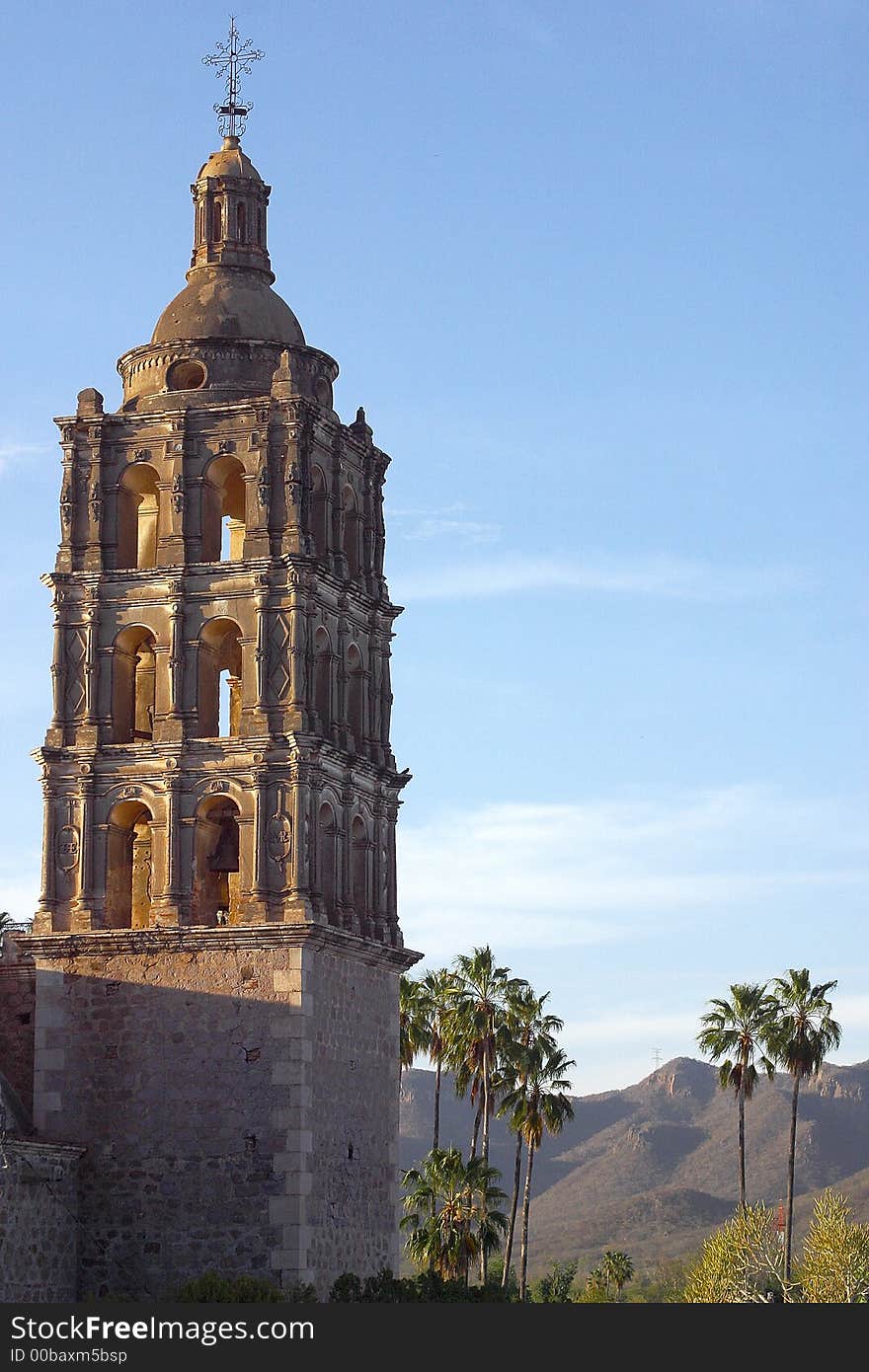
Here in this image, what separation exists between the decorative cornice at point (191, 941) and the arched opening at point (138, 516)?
7866mm

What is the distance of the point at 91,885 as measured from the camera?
49844mm

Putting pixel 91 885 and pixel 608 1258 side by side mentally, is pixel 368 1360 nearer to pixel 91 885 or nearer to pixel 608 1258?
Result: pixel 91 885

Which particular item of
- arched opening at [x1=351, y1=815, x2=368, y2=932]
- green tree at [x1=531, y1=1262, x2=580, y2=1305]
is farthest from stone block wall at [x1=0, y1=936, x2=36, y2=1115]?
green tree at [x1=531, y1=1262, x2=580, y2=1305]

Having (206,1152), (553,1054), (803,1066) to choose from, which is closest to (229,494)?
(206,1152)

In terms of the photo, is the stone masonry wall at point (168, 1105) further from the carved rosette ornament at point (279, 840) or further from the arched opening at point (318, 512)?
the arched opening at point (318, 512)

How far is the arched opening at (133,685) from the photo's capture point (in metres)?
51.1

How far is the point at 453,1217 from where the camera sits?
62312 millimetres

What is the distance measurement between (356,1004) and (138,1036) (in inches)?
175

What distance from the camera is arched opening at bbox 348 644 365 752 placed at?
173 feet

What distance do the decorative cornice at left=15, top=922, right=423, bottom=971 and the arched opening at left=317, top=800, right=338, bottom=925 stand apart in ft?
2.59

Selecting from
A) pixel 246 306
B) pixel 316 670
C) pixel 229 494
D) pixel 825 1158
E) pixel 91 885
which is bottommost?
pixel 825 1158

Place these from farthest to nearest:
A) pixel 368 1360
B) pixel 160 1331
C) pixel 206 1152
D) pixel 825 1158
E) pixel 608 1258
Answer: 1. pixel 825 1158
2. pixel 608 1258
3. pixel 206 1152
4. pixel 160 1331
5. pixel 368 1360

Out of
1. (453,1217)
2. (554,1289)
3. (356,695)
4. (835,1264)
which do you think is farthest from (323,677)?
(554,1289)

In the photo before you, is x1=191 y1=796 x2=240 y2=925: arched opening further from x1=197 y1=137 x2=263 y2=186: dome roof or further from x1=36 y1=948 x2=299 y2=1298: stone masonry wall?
x1=197 y1=137 x2=263 y2=186: dome roof
